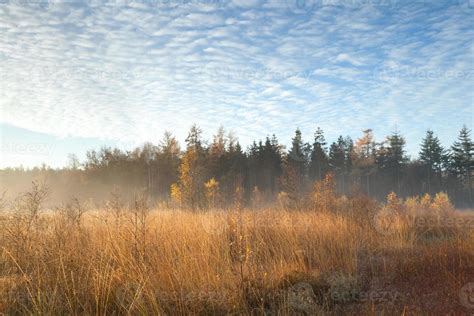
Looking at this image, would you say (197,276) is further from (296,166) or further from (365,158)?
(365,158)

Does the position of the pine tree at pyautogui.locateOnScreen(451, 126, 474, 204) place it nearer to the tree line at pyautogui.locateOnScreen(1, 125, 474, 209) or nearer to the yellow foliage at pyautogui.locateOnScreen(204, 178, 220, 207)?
the tree line at pyautogui.locateOnScreen(1, 125, 474, 209)

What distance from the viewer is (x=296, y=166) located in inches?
1542

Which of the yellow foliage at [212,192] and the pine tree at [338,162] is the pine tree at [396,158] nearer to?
the pine tree at [338,162]

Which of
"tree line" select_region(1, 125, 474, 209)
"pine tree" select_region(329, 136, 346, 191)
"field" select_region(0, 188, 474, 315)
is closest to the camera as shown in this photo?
"field" select_region(0, 188, 474, 315)

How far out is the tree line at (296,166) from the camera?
124ft

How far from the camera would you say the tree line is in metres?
37.7

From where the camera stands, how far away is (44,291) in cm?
363

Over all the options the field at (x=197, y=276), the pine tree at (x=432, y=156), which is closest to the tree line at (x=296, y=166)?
the pine tree at (x=432, y=156)

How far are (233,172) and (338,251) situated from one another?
30.2 m

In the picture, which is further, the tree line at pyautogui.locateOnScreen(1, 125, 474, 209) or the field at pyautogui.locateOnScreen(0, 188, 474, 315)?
the tree line at pyautogui.locateOnScreen(1, 125, 474, 209)

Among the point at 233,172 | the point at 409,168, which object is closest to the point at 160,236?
the point at 233,172

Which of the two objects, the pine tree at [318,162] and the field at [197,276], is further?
the pine tree at [318,162]

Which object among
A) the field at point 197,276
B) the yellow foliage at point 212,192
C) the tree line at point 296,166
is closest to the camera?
the field at point 197,276

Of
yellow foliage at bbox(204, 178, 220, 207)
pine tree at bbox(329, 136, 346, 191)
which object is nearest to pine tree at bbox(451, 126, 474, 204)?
pine tree at bbox(329, 136, 346, 191)
